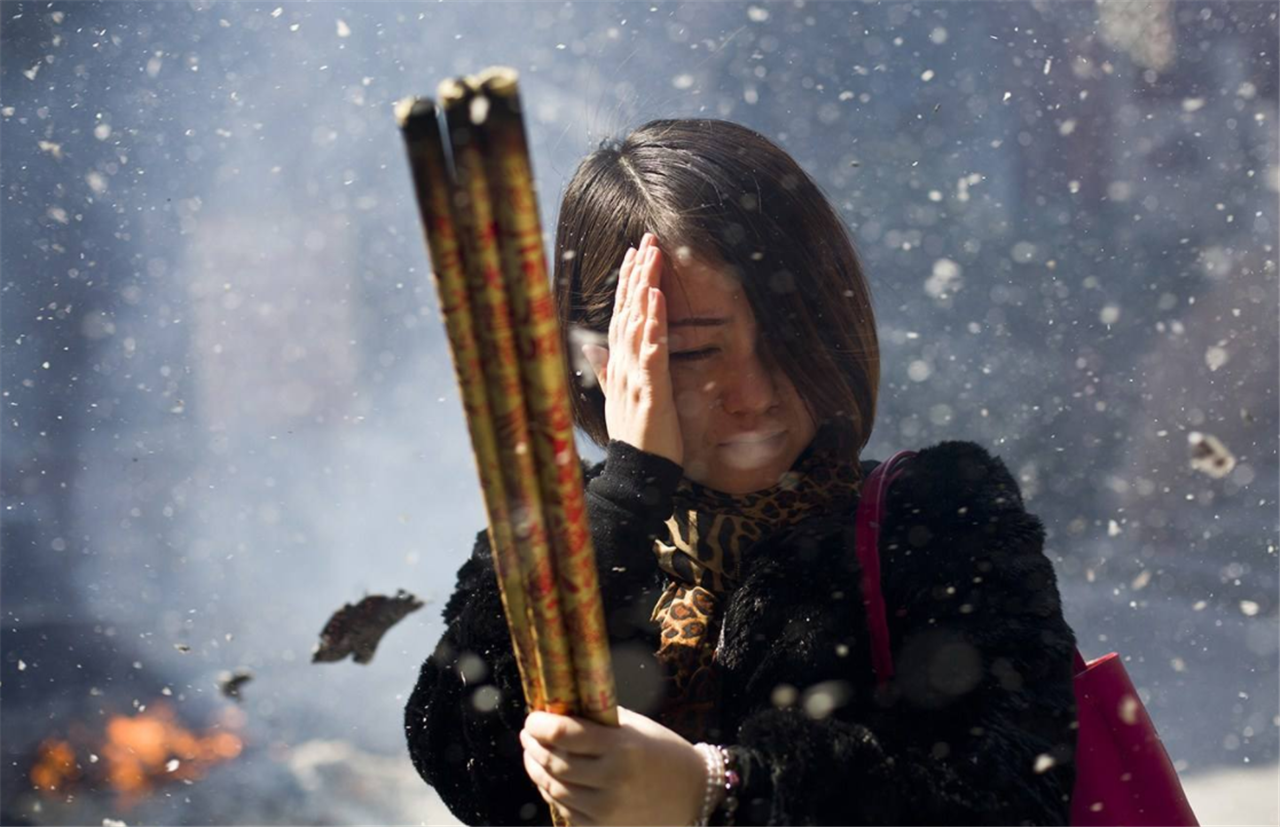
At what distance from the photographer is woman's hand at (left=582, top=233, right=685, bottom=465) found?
155 cm

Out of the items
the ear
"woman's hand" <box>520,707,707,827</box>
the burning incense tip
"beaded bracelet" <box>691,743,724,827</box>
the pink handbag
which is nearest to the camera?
the burning incense tip

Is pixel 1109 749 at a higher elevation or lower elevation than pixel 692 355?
lower

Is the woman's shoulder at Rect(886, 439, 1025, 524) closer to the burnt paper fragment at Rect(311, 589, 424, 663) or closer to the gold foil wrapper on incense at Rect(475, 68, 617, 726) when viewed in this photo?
the gold foil wrapper on incense at Rect(475, 68, 617, 726)

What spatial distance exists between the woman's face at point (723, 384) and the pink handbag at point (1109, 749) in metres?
0.22

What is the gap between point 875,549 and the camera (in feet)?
5.10

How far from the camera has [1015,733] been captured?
1361 millimetres

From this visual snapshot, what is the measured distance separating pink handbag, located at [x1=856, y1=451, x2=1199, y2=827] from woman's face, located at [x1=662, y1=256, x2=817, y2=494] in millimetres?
222

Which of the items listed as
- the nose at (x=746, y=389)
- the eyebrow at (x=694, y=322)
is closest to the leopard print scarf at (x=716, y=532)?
the nose at (x=746, y=389)

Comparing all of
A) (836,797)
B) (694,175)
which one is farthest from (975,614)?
(694,175)

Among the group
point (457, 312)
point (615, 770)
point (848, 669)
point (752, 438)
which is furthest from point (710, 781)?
point (457, 312)

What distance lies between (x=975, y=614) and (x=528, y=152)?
897 mm

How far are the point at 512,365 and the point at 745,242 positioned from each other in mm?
767

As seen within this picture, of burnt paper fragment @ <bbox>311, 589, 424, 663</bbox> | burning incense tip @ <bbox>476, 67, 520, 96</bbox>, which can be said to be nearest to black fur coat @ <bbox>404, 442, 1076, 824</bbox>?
burnt paper fragment @ <bbox>311, 589, 424, 663</bbox>

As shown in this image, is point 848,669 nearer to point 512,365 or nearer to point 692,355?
point 692,355
